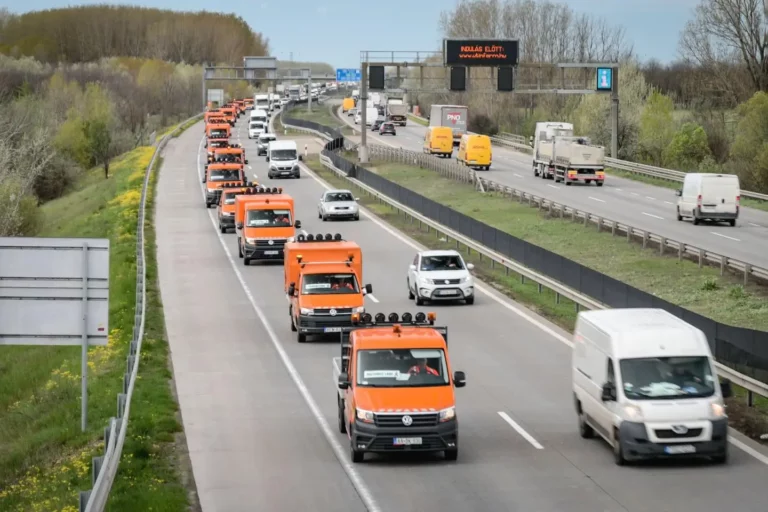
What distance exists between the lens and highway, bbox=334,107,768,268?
163ft

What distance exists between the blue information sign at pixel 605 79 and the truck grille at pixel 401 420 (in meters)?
70.3

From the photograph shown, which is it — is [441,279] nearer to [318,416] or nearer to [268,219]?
[268,219]

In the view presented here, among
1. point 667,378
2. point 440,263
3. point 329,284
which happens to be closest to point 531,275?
point 440,263

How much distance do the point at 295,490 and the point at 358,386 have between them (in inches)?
80.3

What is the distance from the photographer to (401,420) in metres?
19.3

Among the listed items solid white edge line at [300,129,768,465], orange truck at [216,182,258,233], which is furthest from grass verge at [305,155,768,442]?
orange truck at [216,182,258,233]

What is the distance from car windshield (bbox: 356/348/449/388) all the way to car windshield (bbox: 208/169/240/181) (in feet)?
159

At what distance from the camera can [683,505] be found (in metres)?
17.3

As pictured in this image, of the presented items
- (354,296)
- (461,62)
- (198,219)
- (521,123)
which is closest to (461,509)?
(354,296)

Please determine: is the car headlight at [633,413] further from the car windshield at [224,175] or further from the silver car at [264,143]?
the silver car at [264,143]

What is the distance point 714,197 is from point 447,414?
126 ft

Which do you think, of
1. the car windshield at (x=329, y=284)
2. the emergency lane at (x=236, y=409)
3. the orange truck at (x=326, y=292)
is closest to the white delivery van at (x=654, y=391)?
the emergency lane at (x=236, y=409)

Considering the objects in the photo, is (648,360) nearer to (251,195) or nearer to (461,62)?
(251,195)

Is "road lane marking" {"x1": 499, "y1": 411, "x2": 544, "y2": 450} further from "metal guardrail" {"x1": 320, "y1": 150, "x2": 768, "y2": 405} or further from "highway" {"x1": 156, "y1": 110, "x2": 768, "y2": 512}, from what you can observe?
"metal guardrail" {"x1": 320, "y1": 150, "x2": 768, "y2": 405}
